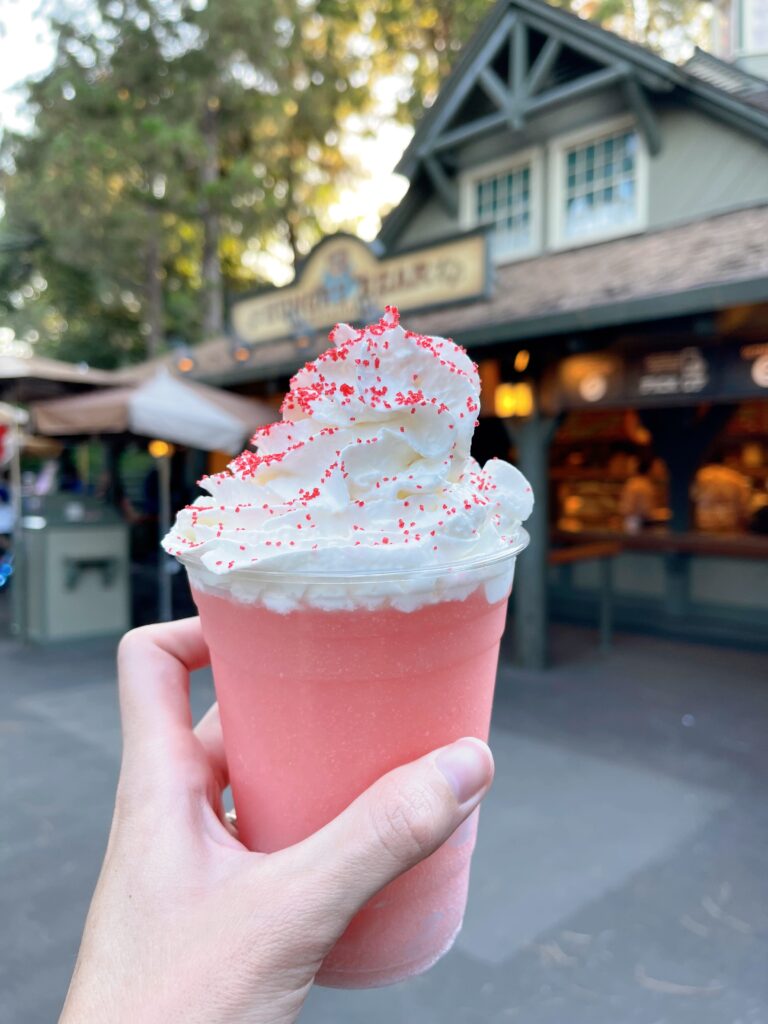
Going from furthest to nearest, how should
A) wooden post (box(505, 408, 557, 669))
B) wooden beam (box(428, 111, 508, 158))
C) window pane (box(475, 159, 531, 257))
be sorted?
window pane (box(475, 159, 531, 257)) < wooden beam (box(428, 111, 508, 158)) < wooden post (box(505, 408, 557, 669))

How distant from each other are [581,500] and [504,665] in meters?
3.37

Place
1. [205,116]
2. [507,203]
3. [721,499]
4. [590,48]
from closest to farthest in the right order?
[590,48]
[721,499]
[507,203]
[205,116]

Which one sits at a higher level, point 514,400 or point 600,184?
point 600,184

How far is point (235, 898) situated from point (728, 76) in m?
10.9

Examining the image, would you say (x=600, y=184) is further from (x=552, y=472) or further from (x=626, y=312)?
(x=626, y=312)

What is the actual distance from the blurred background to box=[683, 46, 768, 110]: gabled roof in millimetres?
36

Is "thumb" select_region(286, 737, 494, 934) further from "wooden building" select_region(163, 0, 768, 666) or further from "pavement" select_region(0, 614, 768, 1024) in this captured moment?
"wooden building" select_region(163, 0, 768, 666)

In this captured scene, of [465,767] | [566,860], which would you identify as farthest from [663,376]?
[465,767]

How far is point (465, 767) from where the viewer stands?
114cm

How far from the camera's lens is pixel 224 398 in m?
8.58

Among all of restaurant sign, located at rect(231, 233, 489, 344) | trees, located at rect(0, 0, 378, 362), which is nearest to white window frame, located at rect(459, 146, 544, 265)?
restaurant sign, located at rect(231, 233, 489, 344)

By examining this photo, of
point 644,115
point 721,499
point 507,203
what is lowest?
point 721,499

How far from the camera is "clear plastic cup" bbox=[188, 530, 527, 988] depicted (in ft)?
3.66

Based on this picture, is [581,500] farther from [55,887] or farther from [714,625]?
[55,887]
